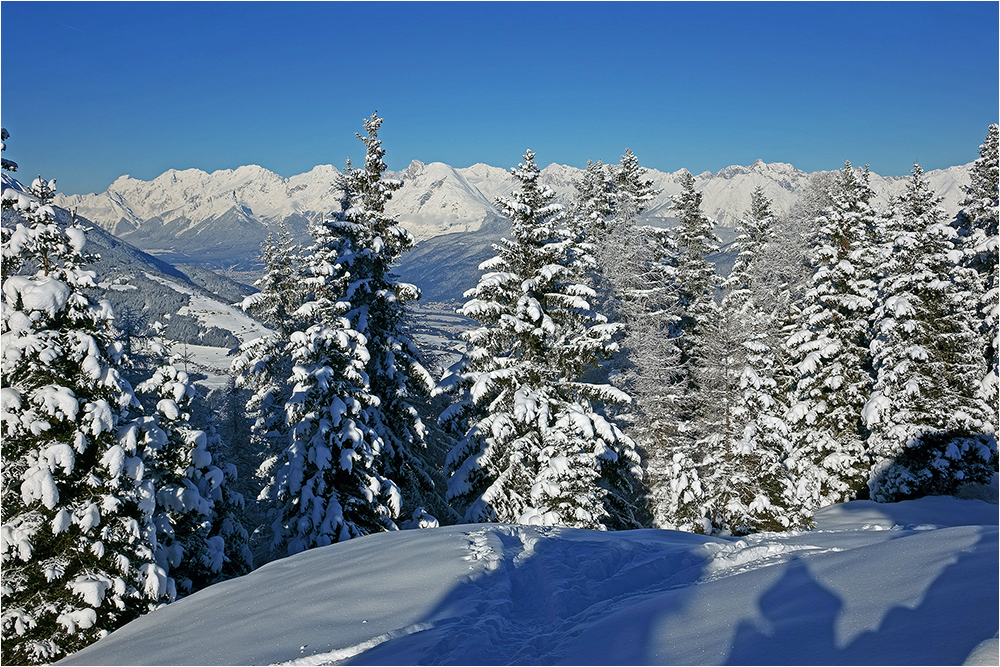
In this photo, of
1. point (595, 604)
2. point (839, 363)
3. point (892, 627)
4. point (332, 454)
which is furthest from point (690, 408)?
point (892, 627)

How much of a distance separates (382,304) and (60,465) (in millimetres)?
9572

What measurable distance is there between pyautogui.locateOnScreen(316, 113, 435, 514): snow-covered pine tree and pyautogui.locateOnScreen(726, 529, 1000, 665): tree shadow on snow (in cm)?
1342

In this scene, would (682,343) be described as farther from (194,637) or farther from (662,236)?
(194,637)

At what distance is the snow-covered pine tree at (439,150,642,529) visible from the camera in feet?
54.4

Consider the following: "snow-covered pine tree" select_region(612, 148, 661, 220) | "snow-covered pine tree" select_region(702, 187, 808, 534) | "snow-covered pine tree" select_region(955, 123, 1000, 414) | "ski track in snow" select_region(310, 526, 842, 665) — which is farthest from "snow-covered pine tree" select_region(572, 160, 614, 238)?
"ski track in snow" select_region(310, 526, 842, 665)

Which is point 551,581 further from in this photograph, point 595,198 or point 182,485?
point 595,198

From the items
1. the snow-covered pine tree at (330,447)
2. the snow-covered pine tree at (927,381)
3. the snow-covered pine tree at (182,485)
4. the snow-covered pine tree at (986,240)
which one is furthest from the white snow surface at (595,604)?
the snow-covered pine tree at (986,240)

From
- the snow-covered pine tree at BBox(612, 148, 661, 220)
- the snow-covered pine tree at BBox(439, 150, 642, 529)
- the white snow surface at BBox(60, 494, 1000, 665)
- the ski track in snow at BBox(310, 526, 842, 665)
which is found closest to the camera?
the white snow surface at BBox(60, 494, 1000, 665)

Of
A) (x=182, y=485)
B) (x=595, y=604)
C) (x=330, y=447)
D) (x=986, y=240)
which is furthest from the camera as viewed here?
(x=986, y=240)

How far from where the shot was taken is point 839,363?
23.2 m

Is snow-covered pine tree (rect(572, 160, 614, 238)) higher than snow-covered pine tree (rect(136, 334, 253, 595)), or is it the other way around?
snow-covered pine tree (rect(572, 160, 614, 238))

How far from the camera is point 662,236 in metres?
35.6

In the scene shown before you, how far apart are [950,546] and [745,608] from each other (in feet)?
10.7

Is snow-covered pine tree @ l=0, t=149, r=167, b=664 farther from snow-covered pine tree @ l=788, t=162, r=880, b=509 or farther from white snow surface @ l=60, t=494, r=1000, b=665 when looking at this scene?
snow-covered pine tree @ l=788, t=162, r=880, b=509
